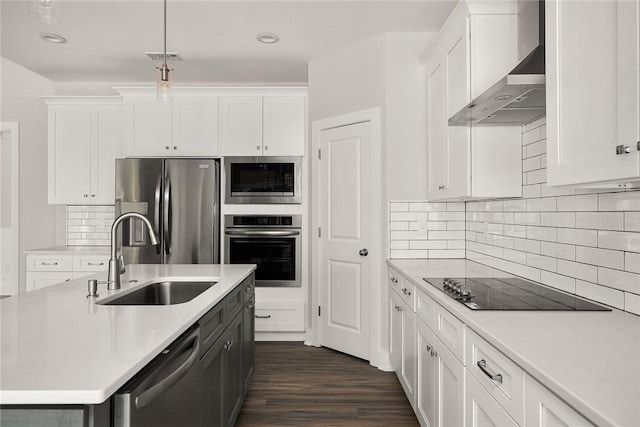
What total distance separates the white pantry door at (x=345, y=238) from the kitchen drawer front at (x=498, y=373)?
85.2 inches

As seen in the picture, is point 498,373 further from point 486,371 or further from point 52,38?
point 52,38

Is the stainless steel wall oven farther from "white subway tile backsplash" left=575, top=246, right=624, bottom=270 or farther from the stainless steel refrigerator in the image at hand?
"white subway tile backsplash" left=575, top=246, right=624, bottom=270

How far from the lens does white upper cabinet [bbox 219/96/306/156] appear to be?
4414 mm

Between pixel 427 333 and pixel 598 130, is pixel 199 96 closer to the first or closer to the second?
pixel 427 333

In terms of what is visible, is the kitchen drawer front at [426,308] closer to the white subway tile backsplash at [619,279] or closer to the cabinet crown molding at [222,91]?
the white subway tile backsplash at [619,279]

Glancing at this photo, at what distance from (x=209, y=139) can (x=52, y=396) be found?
378cm

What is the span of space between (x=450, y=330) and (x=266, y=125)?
3156 millimetres

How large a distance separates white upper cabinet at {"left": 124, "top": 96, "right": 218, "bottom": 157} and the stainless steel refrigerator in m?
0.25

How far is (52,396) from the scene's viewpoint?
0.90 m

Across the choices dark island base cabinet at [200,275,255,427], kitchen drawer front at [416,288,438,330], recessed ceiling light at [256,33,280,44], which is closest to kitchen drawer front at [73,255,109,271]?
dark island base cabinet at [200,275,255,427]

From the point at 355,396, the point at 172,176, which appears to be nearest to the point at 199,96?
the point at 172,176

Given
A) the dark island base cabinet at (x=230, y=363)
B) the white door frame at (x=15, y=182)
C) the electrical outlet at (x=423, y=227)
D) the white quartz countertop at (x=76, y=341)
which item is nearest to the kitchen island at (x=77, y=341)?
the white quartz countertop at (x=76, y=341)

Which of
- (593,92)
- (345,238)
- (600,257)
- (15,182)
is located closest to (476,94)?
(600,257)

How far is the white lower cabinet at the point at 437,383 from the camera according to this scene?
171 centimetres
